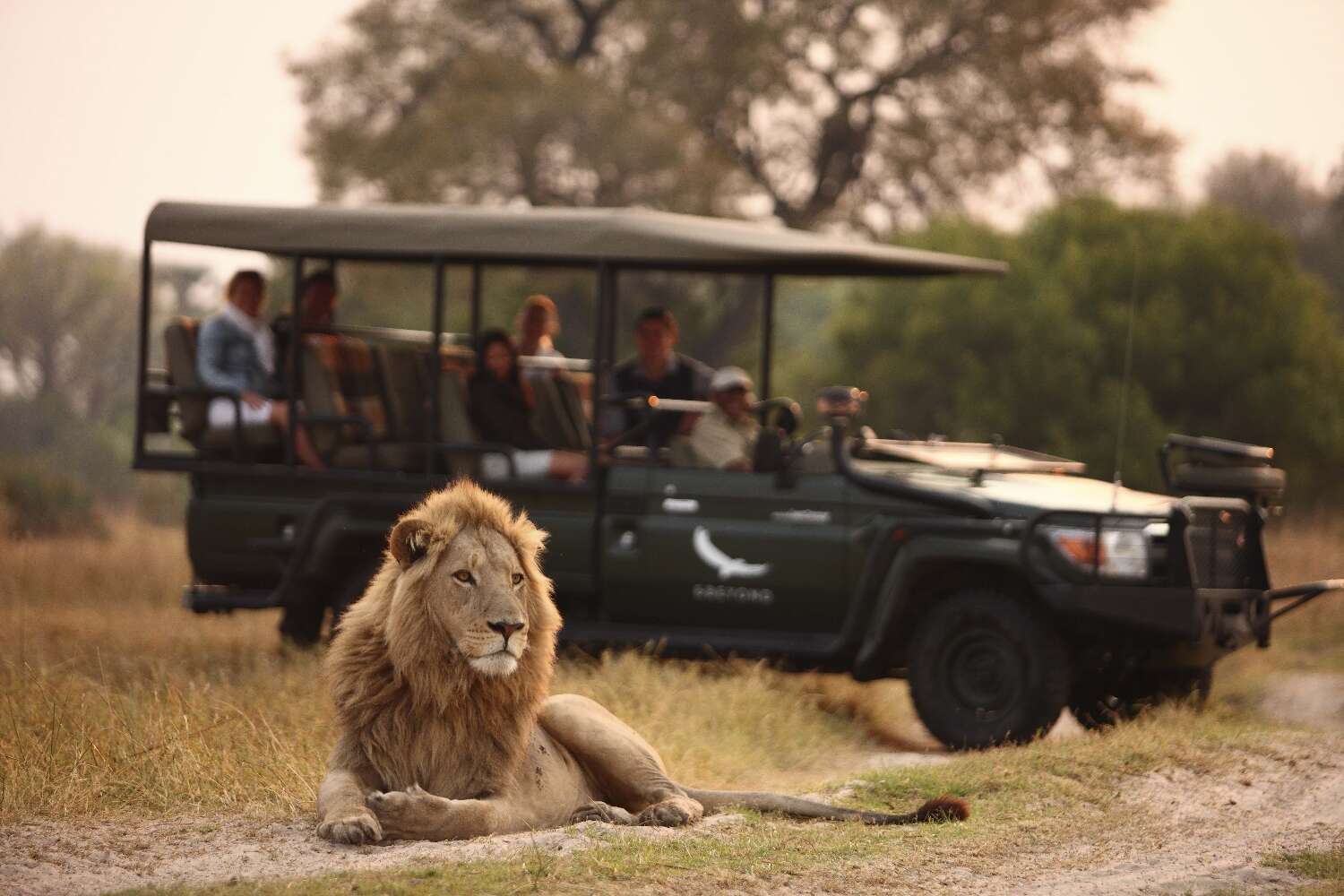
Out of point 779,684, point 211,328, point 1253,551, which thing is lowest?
point 779,684

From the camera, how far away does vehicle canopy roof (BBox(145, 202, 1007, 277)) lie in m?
9.64

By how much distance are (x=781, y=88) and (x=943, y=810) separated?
2290 cm

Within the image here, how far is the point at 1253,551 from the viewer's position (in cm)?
934

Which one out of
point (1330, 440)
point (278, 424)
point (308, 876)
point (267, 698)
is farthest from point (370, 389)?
point (1330, 440)

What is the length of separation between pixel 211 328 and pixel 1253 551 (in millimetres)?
4963

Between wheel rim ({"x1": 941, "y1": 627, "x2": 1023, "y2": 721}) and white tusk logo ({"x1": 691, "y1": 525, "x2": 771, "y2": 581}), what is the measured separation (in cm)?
92

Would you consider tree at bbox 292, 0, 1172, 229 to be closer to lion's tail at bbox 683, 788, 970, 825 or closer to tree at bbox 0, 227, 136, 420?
tree at bbox 0, 227, 136, 420

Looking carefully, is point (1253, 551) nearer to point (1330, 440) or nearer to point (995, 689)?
point (995, 689)

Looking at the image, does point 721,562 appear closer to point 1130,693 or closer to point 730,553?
point 730,553

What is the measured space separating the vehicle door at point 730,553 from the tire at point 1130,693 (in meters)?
1.24

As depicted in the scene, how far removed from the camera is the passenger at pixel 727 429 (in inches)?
379

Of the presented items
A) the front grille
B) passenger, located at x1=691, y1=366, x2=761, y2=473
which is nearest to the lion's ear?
passenger, located at x1=691, y1=366, x2=761, y2=473

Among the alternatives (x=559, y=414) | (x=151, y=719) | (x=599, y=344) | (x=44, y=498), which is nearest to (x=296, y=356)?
(x=559, y=414)

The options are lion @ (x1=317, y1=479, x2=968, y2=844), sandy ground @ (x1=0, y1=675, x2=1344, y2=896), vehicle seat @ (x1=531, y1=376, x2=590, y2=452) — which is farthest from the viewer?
vehicle seat @ (x1=531, y1=376, x2=590, y2=452)
